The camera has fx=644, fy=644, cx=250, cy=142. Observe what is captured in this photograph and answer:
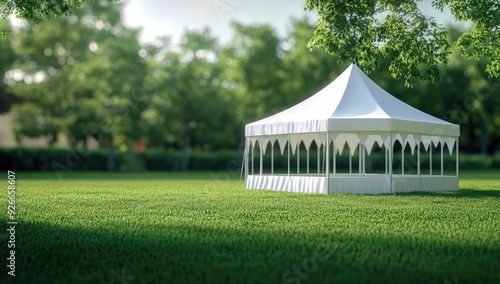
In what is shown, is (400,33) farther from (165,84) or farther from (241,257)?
(165,84)

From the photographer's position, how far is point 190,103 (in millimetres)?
45656

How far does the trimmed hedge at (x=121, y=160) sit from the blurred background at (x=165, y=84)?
0.07 metres

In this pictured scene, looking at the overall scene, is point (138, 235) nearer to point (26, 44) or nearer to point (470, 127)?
point (26, 44)

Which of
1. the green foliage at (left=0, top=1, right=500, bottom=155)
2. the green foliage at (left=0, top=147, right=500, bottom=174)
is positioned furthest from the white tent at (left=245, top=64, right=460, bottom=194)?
the green foliage at (left=0, top=1, right=500, bottom=155)

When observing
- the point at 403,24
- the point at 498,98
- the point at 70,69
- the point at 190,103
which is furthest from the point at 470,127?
the point at 403,24

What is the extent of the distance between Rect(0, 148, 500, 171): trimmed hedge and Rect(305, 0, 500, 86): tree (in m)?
27.1

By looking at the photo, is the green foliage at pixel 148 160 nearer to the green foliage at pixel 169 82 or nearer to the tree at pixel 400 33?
the green foliage at pixel 169 82

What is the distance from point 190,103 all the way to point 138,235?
36.7 metres

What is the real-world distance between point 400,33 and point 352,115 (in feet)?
9.60

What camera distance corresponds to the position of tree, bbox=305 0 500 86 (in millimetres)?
15742

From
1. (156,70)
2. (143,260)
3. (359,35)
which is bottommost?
(143,260)

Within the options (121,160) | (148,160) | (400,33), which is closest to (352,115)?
(400,33)

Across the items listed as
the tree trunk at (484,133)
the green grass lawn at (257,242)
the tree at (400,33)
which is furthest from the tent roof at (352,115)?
the tree trunk at (484,133)

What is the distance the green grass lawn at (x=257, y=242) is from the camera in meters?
6.59
